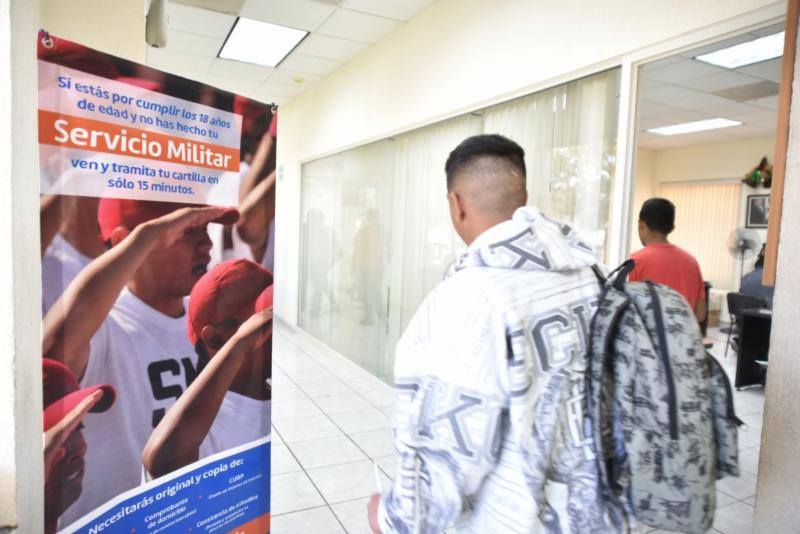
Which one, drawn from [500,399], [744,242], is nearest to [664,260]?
[500,399]

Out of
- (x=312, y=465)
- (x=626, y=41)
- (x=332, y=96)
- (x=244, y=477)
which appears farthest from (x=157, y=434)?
(x=332, y=96)

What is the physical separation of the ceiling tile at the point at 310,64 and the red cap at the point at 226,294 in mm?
4437

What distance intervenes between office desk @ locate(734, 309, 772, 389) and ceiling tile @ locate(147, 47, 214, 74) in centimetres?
600

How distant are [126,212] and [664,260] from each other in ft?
8.32

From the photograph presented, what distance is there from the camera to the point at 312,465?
3139mm

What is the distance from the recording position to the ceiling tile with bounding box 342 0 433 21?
4062 millimetres

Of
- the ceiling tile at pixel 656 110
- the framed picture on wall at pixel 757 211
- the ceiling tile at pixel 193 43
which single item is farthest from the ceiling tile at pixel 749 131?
the ceiling tile at pixel 193 43

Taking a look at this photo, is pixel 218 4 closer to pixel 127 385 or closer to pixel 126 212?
pixel 126 212

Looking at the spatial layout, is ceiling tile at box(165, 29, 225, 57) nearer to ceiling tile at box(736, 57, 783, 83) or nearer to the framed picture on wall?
ceiling tile at box(736, 57, 783, 83)

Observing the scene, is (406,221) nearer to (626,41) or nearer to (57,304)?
(626,41)

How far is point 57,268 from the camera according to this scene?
3.60 feet

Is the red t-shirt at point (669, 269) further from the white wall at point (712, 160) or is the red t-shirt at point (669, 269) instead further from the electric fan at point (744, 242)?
the white wall at point (712, 160)

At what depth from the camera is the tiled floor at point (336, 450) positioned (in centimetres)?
264

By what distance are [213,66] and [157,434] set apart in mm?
5485
